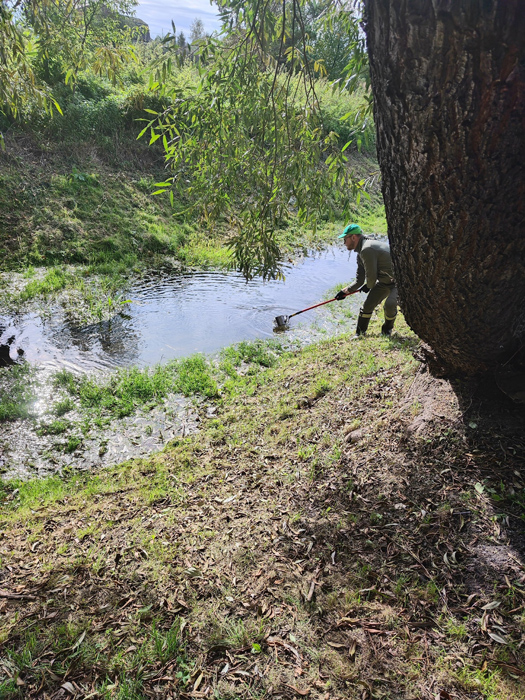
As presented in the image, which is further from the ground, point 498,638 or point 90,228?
point 90,228

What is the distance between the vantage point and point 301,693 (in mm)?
1833

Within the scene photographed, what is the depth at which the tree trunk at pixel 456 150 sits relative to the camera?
1.61 metres

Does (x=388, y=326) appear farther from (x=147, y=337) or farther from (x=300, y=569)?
(x=300, y=569)

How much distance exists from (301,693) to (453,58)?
2.71m

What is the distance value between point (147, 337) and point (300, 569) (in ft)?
17.0

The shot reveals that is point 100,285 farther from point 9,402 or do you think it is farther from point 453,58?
point 453,58

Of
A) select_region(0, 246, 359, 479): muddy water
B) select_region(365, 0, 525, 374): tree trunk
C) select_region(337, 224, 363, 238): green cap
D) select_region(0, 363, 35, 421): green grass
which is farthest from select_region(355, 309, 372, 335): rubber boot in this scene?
select_region(0, 363, 35, 421): green grass

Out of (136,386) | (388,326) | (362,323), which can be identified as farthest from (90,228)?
(388,326)

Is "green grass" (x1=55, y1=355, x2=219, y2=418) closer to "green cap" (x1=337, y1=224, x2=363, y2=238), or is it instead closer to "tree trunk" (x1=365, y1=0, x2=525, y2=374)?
"green cap" (x1=337, y1=224, x2=363, y2=238)

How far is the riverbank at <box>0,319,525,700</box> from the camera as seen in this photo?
6.27 feet

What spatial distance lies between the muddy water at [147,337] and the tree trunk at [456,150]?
11.1 feet

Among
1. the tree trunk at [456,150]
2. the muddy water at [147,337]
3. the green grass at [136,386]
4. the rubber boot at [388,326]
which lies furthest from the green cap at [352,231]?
the tree trunk at [456,150]

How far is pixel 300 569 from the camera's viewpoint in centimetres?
245

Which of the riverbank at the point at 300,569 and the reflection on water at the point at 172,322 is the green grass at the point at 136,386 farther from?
the riverbank at the point at 300,569
